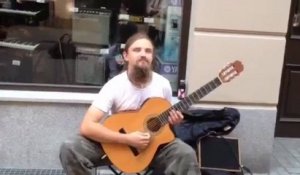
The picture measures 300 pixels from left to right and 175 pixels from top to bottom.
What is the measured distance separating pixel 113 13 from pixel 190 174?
1.90 meters

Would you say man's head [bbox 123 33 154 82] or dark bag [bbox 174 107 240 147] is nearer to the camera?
man's head [bbox 123 33 154 82]

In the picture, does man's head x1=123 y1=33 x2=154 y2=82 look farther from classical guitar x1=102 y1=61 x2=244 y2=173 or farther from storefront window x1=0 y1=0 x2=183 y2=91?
storefront window x1=0 y1=0 x2=183 y2=91

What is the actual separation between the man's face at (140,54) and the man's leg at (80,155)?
63 centimetres

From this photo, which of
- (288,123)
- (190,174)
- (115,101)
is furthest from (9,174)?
(288,123)

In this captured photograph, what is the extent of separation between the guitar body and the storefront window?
126cm

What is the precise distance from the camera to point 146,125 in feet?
11.6

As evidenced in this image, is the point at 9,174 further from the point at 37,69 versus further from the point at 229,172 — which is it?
the point at 229,172

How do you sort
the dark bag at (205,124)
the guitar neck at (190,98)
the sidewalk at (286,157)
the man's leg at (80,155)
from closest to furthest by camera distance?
1. the man's leg at (80,155)
2. the guitar neck at (190,98)
3. the dark bag at (205,124)
4. the sidewalk at (286,157)

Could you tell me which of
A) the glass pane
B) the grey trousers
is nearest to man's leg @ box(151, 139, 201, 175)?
the grey trousers

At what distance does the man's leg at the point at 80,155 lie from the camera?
344 centimetres

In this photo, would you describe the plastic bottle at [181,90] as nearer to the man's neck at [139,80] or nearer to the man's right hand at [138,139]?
the man's neck at [139,80]

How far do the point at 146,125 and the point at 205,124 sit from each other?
2.61 feet

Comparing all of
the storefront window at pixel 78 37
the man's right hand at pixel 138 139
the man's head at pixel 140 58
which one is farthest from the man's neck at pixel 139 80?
the storefront window at pixel 78 37

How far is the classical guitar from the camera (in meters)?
3.51
